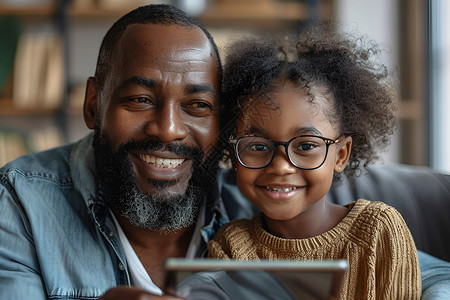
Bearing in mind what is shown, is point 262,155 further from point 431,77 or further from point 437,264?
point 431,77

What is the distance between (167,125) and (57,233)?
0.37 m

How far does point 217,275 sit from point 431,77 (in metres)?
2.61

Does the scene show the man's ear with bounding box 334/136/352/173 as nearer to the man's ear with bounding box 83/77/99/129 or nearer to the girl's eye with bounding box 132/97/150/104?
the girl's eye with bounding box 132/97/150/104

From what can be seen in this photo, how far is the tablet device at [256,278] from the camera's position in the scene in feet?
2.52

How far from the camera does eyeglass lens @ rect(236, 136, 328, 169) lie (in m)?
1.13

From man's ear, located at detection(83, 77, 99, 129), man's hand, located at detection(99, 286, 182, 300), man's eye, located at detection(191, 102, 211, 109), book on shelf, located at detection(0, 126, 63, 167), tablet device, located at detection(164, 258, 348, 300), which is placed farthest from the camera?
book on shelf, located at detection(0, 126, 63, 167)

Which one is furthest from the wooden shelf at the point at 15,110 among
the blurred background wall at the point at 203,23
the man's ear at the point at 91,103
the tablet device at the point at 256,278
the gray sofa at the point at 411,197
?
the tablet device at the point at 256,278

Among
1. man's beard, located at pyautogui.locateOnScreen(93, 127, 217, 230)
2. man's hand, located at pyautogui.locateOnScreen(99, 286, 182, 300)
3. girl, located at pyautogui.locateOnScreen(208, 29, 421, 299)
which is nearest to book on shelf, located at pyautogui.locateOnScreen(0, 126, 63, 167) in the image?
man's beard, located at pyautogui.locateOnScreen(93, 127, 217, 230)

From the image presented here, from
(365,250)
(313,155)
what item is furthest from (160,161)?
(365,250)

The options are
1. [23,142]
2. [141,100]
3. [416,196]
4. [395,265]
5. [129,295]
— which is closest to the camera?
[129,295]

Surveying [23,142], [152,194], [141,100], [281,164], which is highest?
[141,100]

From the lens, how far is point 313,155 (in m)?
1.14

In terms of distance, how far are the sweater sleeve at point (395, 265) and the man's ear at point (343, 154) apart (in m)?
0.16

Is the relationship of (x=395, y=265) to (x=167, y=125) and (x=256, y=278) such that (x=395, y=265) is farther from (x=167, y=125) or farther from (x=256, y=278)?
(x=167, y=125)
